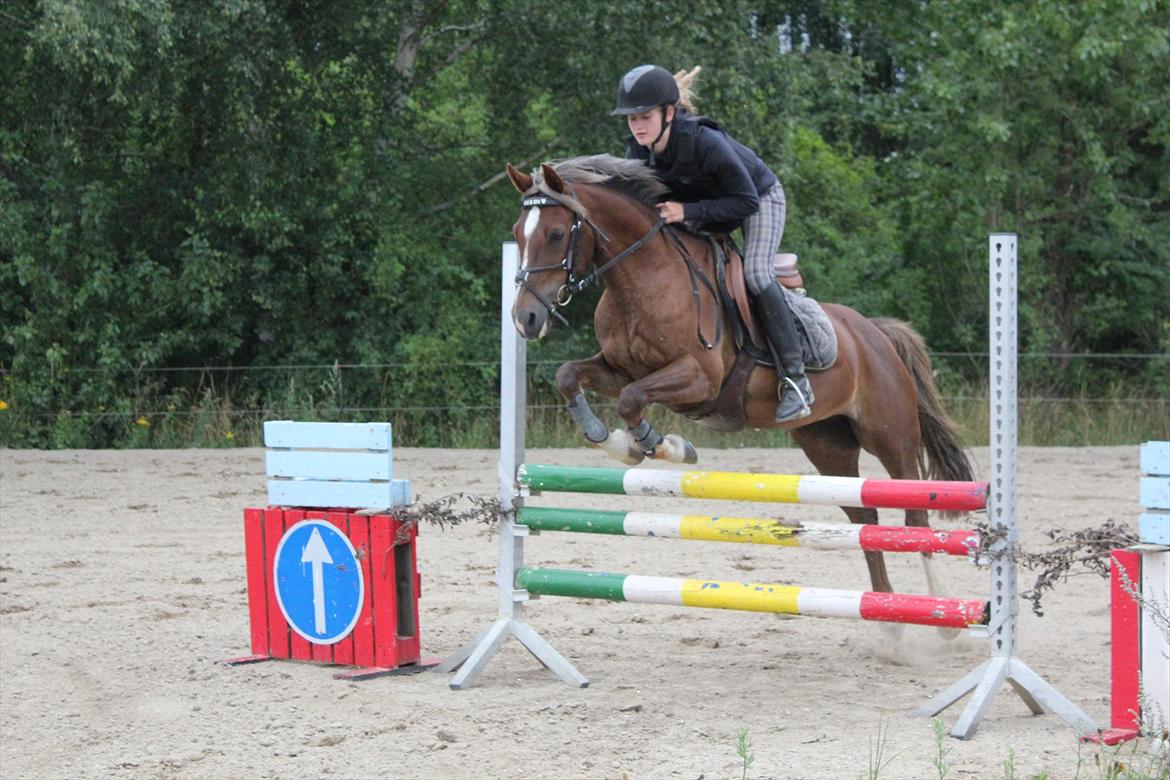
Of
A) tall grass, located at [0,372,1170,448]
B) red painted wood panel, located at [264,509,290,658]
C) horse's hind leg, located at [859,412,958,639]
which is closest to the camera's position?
red painted wood panel, located at [264,509,290,658]

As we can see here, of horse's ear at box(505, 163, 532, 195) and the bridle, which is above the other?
horse's ear at box(505, 163, 532, 195)

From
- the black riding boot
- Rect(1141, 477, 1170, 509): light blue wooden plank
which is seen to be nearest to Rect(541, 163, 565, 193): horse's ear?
the black riding boot

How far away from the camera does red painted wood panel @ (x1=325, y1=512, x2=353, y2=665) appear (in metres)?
5.02

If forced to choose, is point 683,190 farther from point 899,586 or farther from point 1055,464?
point 1055,464

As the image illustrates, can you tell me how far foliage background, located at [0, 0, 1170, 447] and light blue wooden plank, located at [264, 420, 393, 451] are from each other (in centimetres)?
579

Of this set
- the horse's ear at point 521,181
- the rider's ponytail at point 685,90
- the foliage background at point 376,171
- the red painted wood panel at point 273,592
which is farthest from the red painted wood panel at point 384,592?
the foliage background at point 376,171

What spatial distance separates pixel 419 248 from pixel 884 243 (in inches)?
249

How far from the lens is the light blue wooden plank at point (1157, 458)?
381cm

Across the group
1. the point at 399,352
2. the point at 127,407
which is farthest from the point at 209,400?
the point at 399,352

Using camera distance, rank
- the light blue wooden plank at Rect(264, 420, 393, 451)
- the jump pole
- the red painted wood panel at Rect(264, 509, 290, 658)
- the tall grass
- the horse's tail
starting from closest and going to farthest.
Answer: the jump pole < the light blue wooden plank at Rect(264, 420, 393, 451) < the red painted wood panel at Rect(264, 509, 290, 658) < the horse's tail < the tall grass

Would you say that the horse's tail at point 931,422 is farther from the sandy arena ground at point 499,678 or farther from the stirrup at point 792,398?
the stirrup at point 792,398

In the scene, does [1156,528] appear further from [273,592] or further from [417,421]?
[417,421]

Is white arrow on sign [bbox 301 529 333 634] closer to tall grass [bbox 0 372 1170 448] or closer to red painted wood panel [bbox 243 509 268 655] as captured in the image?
red painted wood panel [bbox 243 509 268 655]

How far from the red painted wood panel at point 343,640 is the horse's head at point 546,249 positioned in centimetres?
109
